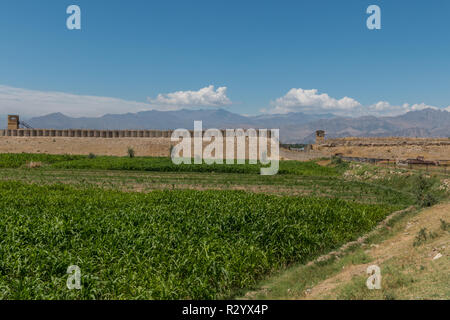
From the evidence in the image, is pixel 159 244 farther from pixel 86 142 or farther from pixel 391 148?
pixel 86 142

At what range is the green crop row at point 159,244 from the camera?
8.92m

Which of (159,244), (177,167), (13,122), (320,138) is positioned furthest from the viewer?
(320,138)

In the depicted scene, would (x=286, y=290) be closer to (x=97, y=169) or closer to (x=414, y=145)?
(x=97, y=169)

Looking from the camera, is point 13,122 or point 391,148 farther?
point 13,122

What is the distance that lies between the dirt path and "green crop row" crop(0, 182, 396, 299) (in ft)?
5.90

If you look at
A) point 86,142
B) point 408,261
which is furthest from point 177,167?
point 86,142

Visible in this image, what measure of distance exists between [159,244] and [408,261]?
306 inches

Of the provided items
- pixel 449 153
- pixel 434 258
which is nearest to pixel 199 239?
pixel 434 258

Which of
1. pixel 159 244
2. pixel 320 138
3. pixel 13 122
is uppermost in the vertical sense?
pixel 13 122

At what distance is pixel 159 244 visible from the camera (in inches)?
452

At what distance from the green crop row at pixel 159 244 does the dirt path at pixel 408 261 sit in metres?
1.80

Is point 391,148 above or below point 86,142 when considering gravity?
below

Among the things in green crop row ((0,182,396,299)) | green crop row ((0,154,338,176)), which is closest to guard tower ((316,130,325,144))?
green crop row ((0,154,338,176))

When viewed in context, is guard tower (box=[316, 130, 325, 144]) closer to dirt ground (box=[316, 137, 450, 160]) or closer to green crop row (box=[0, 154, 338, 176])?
dirt ground (box=[316, 137, 450, 160])
